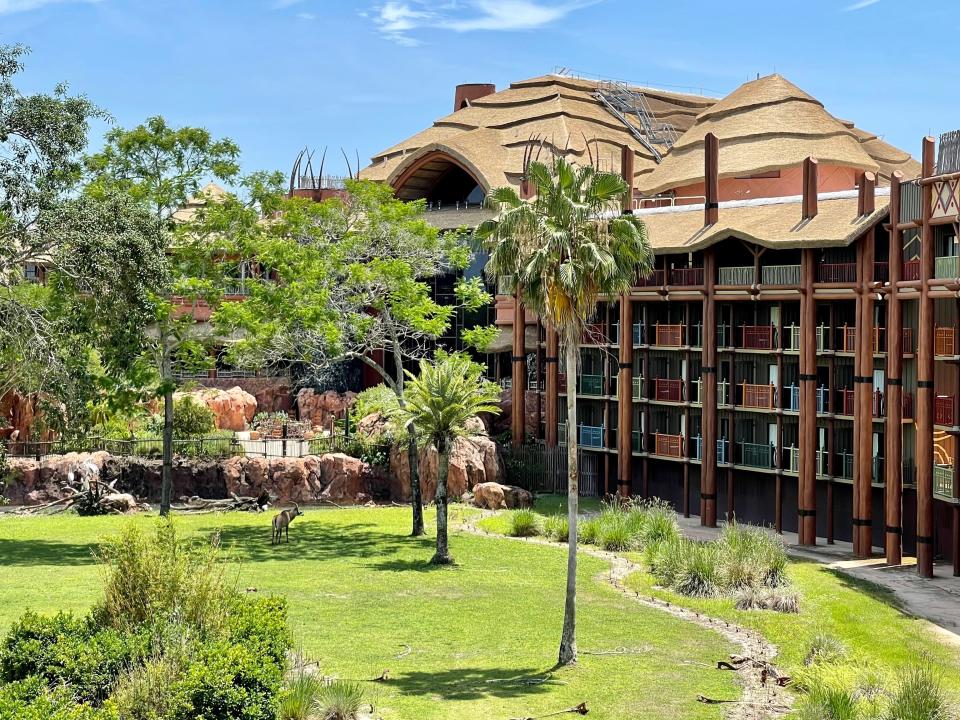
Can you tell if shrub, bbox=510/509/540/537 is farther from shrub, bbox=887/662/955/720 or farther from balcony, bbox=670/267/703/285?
shrub, bbox=887/662/955/720

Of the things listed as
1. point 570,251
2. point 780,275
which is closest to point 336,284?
point 780,275

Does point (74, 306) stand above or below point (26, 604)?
above

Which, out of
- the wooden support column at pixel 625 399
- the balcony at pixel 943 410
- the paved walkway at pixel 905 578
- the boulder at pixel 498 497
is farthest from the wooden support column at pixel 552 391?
the balcony at pixel 943 410

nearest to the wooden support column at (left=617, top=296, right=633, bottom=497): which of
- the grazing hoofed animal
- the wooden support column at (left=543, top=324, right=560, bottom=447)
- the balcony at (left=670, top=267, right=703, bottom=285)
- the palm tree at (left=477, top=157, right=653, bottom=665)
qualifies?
the balcony at (left=670, top=267, right=703, bottom=285)

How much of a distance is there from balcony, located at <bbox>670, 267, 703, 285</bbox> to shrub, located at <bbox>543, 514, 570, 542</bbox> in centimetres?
1042

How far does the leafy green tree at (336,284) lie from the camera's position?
125ft

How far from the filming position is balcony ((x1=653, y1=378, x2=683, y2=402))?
47219mm

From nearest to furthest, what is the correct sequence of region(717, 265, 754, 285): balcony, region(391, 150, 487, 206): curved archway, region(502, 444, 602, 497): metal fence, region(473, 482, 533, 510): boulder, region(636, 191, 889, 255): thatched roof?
region(636, 191, 889, 255): thatched roof, region(717, 265, 754, 285): balcony, region(473, 482, 533, 510): boulder, region(502, 444, 602, 497): metal fence, region(391, 150, 487, 206): curved archway

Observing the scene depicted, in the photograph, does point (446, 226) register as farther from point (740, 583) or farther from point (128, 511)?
point (740, 583)

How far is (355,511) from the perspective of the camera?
1793 inches

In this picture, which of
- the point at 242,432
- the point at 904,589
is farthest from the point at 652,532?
the point at 242,432

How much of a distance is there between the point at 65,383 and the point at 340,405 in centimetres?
3142

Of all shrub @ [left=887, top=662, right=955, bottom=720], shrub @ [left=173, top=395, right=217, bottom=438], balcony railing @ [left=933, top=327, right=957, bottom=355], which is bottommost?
shrub @ [left=887, top=662, right=955, bottom=720]

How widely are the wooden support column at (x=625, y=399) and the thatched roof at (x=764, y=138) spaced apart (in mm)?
15020
